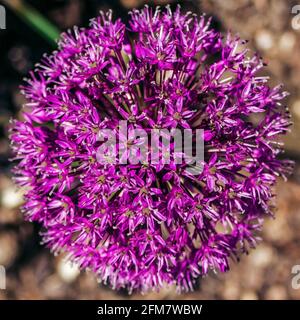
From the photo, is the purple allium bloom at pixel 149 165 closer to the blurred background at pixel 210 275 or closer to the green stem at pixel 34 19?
the green stem at pixel 34 19

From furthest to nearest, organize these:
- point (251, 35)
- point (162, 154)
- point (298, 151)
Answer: point (251, 35) → point (298, 151) → point (162, 154)

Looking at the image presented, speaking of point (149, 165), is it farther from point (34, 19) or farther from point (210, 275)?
point (210, 275)

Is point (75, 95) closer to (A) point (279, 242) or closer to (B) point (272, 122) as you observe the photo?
(B) point (272, 122)

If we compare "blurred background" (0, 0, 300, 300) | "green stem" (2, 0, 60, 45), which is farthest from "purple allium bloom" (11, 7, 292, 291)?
"blurred background" (0, 0, 300, 300)

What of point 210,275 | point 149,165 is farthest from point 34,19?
point 210,275

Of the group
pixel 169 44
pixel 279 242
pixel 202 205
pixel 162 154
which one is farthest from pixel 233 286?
pixel 169 44

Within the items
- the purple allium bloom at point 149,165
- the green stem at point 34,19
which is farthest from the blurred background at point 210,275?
the purple allium bloom at point 149,165
